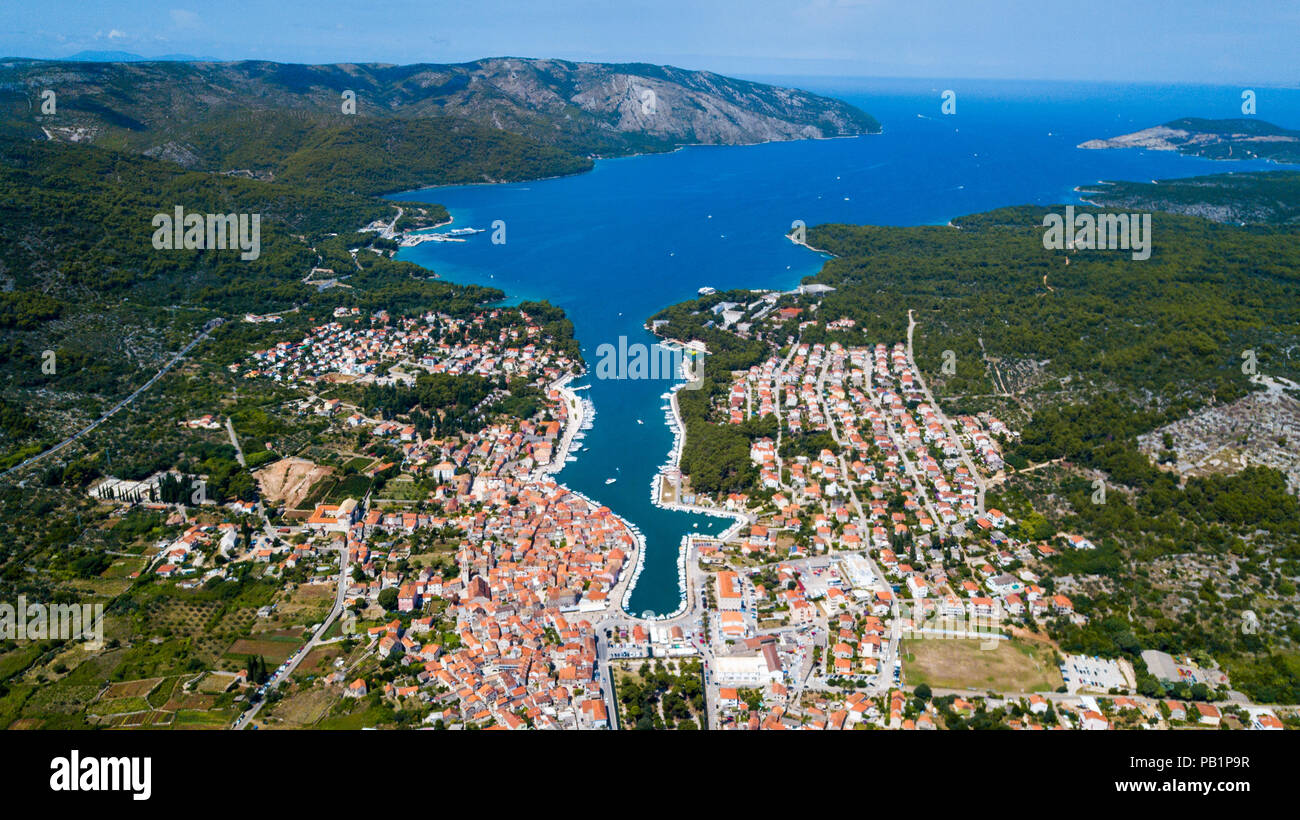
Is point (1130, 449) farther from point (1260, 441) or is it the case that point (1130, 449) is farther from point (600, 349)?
point (600, 349)

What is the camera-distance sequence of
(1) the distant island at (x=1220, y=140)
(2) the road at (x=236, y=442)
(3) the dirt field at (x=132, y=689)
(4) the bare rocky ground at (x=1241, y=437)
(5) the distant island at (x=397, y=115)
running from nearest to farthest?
(3) the dirt field at (x=132, y=689)
(4) the bare rocky ground at (x=1241, y=437)
(2) the road at (x=236, y=442)
(5) the distant island at (x=397, y=115)
(1) the distant island at (x=1220, y=140)

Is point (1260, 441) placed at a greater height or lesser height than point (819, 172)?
lesser

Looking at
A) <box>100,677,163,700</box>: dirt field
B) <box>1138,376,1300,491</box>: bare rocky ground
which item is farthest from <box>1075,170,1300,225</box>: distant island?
<box>100,677,163,700</box>: dirt field

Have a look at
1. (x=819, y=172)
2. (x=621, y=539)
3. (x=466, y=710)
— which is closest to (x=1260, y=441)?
(x=621, y=539)

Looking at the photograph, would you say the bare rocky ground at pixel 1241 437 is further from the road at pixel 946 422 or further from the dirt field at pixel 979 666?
the dirt field at pixel 979 666

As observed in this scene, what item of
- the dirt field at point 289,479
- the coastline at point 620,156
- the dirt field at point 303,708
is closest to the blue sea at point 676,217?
the coastline at point 620,156

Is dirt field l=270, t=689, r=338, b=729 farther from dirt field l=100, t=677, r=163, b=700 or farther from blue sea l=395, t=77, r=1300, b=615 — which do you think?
blue sea l=395, t=77, r=1300, b=615
